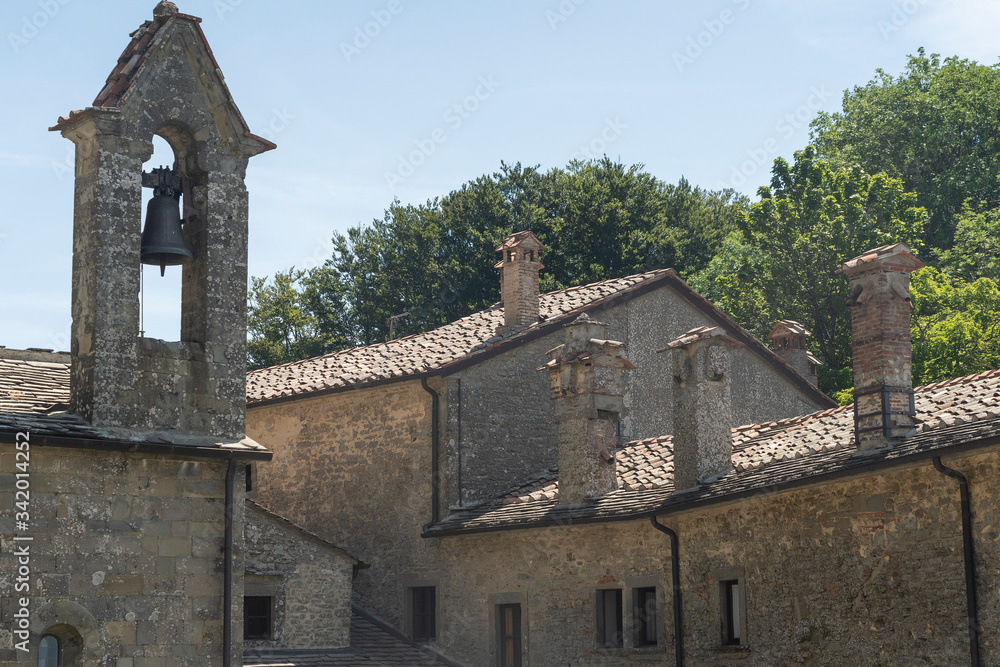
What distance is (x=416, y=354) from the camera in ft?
67.7

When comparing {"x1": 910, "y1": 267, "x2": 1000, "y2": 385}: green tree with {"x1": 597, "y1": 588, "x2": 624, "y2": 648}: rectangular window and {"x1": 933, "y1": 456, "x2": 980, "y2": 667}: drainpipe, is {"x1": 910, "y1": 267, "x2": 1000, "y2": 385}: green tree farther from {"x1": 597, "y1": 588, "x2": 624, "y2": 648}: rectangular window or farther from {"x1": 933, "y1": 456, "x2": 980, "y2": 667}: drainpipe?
{"x1": 933, "y1": 456, "x2": 980, "y2": 667}: drainpipe

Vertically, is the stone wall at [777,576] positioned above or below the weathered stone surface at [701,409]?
below

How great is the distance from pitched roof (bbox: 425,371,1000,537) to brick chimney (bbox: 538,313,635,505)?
33cm

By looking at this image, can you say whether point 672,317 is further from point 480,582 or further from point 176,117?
point 176,117

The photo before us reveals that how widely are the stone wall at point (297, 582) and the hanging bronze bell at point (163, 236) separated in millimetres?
6187

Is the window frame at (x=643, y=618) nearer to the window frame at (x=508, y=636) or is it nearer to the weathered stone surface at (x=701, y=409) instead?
the weathered stone surface at (x=701, y=409)

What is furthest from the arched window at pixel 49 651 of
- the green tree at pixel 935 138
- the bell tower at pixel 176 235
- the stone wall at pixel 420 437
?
the green tree at pixel 935 138

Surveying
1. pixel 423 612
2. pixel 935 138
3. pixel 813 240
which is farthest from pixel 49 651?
pixel 935 138

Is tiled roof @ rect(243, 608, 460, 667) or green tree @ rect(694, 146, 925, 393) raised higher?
green tree @ rect(694, 146, 925, 393)

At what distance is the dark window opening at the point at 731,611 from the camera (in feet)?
47.9

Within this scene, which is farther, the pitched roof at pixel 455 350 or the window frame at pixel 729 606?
the pitched roof at pixel 455 350

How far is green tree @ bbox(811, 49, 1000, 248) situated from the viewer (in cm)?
3444

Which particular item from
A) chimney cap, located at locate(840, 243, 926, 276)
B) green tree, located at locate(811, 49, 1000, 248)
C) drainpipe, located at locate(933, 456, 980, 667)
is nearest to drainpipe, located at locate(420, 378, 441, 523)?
chimney cap, located at locate(840, 243, 926, 276)

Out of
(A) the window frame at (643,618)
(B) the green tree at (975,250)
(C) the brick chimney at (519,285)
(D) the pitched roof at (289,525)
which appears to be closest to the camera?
(A) the window frame at (643,618)
